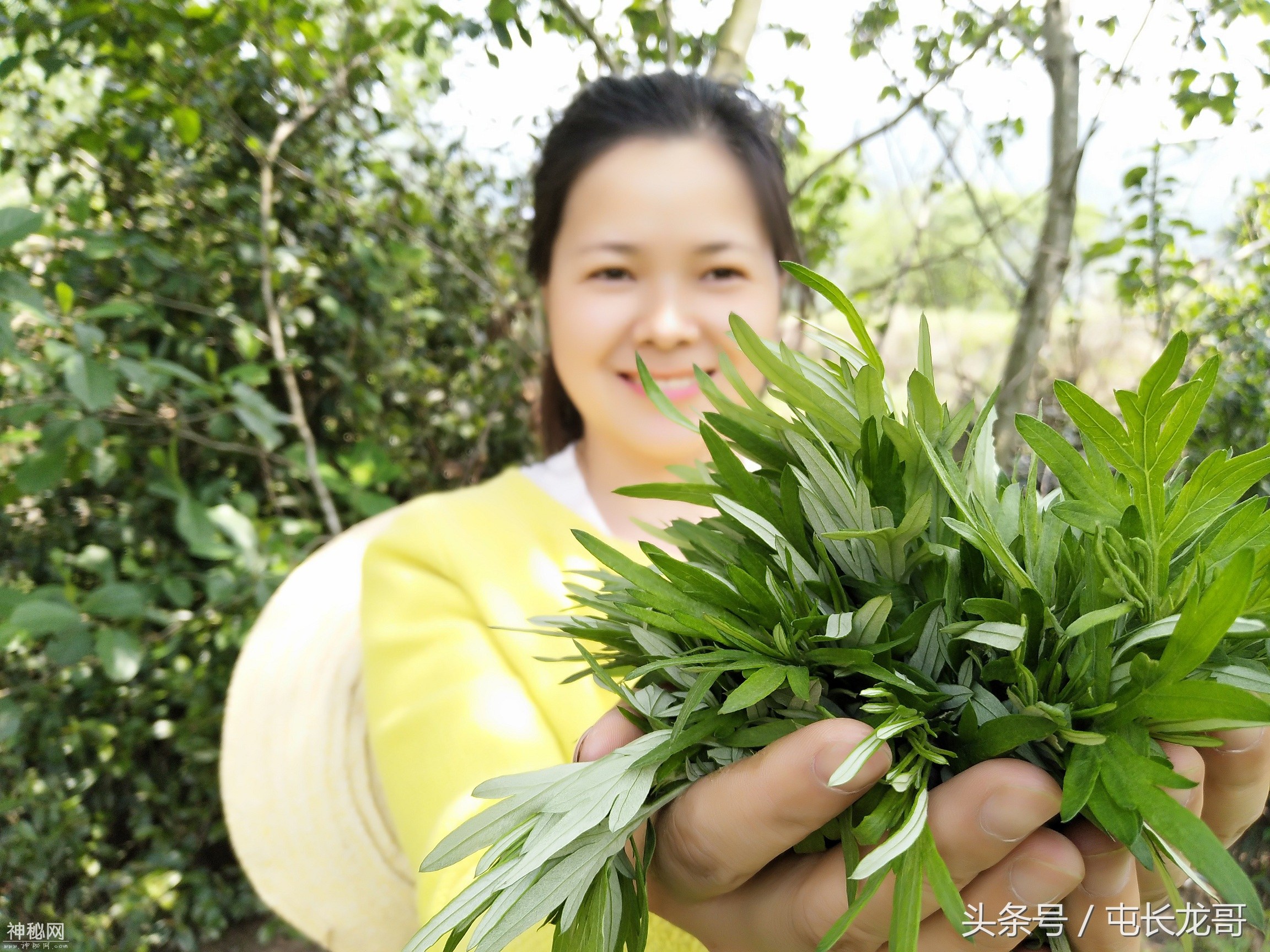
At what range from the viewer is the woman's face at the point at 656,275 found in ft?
3.04

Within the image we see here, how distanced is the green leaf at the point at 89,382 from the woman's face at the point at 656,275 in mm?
638

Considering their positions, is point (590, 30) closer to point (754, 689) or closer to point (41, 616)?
point (41, 616)

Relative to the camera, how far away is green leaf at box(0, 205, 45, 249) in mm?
870

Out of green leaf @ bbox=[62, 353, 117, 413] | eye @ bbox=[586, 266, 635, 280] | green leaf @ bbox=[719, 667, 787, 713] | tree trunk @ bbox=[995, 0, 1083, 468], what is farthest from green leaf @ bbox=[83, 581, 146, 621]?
tree trunk @ bbox=[995, 0, 1083, 468]

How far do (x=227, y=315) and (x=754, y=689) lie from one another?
1496 millimetres

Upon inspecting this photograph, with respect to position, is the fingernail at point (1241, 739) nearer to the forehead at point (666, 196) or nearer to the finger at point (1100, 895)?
the finger at point (1100, 895)

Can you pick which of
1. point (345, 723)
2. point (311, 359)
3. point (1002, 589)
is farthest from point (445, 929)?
point (311, 359)

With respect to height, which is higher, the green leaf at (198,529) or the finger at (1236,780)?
the finger at (1236,780)

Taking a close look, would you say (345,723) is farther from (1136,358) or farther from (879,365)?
(1136,358)

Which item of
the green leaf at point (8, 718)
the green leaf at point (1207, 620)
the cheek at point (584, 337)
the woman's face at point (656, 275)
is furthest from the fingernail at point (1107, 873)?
the green leaf at point (8, 718)

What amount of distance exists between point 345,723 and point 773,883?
2.43 ft

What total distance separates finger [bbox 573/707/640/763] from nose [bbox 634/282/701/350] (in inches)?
22.6

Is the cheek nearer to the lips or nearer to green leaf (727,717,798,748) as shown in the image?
the lips

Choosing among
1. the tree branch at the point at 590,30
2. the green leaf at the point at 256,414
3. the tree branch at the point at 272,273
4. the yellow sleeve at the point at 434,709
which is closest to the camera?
the yellow sleeve at the point at 434,709
